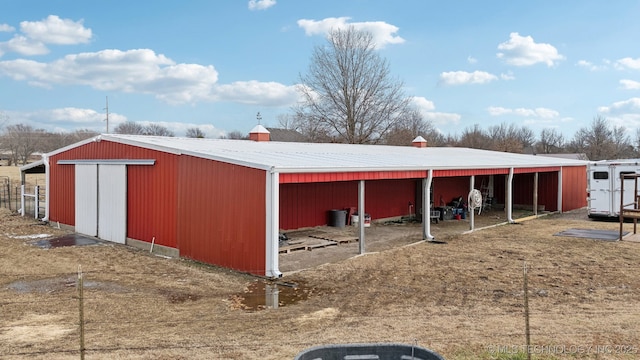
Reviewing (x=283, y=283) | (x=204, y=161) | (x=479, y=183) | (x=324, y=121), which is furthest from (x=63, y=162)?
(x=324, y=121)

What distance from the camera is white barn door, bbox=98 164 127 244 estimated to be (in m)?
13.7

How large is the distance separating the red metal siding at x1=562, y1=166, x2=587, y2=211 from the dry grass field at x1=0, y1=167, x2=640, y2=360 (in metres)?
9.94

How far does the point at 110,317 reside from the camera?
7.17m

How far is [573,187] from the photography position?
2342 centimetres

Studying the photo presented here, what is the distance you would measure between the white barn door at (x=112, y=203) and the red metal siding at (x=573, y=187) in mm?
18741

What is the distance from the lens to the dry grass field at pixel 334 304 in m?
5.76

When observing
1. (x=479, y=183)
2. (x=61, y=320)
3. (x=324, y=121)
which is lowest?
(x=61, y=320)

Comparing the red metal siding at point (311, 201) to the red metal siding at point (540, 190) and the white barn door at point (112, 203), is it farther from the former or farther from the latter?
the red metal siding at point (540, 190)

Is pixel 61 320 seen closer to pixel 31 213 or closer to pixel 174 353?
pixel 174 353

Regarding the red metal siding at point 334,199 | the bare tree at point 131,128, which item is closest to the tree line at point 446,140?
the bare tree at point 131,128

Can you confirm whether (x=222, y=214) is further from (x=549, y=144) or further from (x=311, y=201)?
(x=549, y=144)

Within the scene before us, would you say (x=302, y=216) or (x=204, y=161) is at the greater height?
(x=204, y=161)

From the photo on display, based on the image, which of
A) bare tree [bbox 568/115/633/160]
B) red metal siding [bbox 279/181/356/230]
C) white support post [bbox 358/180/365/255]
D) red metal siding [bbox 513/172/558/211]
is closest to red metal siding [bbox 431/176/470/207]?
red metal siding [bbox 513/172/558/211]

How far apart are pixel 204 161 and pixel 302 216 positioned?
5846mm
